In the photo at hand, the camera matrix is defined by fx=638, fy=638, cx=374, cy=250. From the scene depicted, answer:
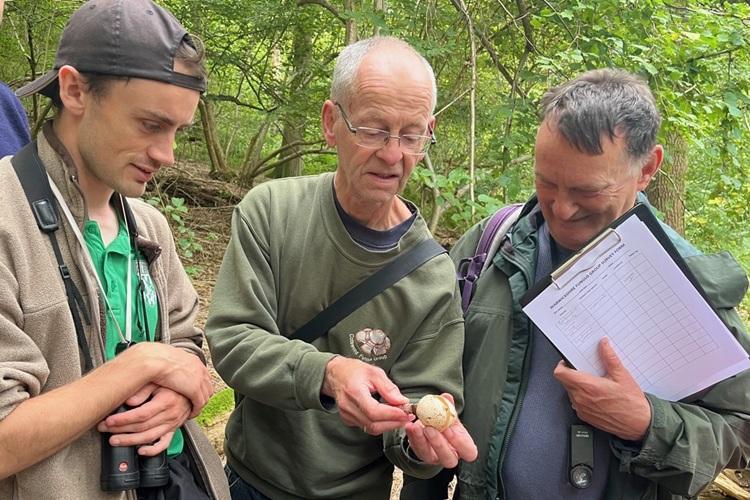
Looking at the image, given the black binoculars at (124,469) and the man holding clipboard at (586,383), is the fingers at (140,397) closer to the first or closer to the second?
the black binoculars at (124,469)

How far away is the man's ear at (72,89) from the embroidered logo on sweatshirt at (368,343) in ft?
3.28

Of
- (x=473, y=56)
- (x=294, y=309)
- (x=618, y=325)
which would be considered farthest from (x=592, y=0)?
(x=294, y=309)

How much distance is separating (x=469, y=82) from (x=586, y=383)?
16.3 ft

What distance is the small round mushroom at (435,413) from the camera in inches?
67.1

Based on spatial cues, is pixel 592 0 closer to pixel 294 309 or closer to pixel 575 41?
pixel 575 41

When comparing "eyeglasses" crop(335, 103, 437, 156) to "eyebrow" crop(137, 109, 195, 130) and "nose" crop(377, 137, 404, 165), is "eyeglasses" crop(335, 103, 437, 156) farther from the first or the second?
"eyebrow" crop(137, 109, 195, 130)

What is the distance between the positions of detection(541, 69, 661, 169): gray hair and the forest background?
Answer: 2012mm

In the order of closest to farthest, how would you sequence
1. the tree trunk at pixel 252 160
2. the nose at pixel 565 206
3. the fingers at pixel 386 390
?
the fingers at pixel 386 390 → the nose at pixel 565 206 → the tree trunk at pixel 252 160

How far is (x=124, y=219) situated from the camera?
1851mm

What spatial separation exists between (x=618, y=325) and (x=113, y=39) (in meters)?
1.67

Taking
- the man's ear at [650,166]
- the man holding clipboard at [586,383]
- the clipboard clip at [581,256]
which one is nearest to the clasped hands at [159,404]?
the man holding clipboard at [586,383]

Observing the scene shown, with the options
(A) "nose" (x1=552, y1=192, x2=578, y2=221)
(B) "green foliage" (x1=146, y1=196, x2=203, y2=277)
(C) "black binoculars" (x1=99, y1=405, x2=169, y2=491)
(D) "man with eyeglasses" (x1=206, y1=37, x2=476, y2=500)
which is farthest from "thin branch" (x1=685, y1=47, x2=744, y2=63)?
(C) "black binoculars" (x1=99, y1=405, x2=169, y2=491)

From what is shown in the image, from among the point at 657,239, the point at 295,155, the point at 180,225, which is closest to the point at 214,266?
the point at 180,225

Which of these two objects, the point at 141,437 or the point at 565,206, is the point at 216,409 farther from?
the point at 565,206
